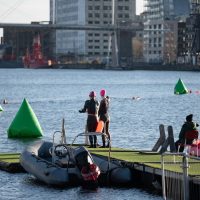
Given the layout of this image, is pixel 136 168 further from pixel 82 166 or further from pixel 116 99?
pixel 116 99

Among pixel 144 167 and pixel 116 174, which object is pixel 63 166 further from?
pixel 144 167

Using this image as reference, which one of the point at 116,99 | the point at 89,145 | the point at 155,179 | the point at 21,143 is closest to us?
the point at 155,179

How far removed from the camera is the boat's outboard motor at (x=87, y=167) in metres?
Answer: 25.5

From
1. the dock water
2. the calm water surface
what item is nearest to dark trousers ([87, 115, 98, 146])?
the dock water

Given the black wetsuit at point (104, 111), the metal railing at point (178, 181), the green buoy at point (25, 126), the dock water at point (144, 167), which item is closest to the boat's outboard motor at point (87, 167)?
the dock water at point (144, 167)

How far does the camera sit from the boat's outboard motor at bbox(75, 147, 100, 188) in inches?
1003

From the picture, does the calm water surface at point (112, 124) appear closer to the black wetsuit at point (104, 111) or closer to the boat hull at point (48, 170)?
the boat hull at point (48, 170)

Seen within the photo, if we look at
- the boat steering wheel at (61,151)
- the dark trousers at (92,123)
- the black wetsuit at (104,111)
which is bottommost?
the boat steering wheel at (61,151)

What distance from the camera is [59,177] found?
26.1 metres

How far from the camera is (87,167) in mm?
25438

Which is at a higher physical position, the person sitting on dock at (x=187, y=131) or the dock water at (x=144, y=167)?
the person sitting on dock at (x=187, y=131)

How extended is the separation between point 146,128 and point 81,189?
21444mm

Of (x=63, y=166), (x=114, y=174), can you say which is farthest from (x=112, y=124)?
(x=114, y=174)

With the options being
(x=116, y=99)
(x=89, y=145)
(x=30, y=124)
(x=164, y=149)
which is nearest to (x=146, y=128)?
(x=30, y=124)
